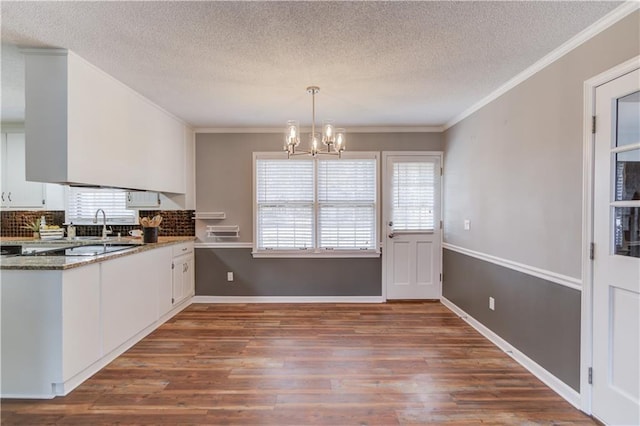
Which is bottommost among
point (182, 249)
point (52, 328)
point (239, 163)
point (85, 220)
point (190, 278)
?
point (190, 278)

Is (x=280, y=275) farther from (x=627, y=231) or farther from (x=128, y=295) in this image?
(x=627, y=231)

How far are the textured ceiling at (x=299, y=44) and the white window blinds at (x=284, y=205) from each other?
1.27m

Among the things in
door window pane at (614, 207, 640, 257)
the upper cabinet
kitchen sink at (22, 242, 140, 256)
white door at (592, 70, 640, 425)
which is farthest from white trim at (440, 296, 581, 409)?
the upper cabinet

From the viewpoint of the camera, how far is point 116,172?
2.99m

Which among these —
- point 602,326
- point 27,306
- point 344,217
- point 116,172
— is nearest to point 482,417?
point 602,326

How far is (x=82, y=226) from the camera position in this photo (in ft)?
14.4

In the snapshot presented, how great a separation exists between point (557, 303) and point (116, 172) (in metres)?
3.90

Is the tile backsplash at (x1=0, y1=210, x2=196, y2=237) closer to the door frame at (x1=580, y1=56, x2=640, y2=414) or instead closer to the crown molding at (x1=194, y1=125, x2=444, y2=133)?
the crown molding at (x1=194, y1=125, x2=444, y2=133)

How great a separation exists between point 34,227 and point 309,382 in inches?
169

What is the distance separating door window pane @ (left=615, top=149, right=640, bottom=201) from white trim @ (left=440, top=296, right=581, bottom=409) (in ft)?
4.52

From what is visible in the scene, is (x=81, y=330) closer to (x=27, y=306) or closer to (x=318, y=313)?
(x=27, y=306)

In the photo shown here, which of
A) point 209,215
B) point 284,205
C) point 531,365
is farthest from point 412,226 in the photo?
point 209,215

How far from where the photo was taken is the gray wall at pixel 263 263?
15.1ft

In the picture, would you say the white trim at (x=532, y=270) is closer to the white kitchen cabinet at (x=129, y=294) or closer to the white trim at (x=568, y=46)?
the white trim at (x=568, y=46)
